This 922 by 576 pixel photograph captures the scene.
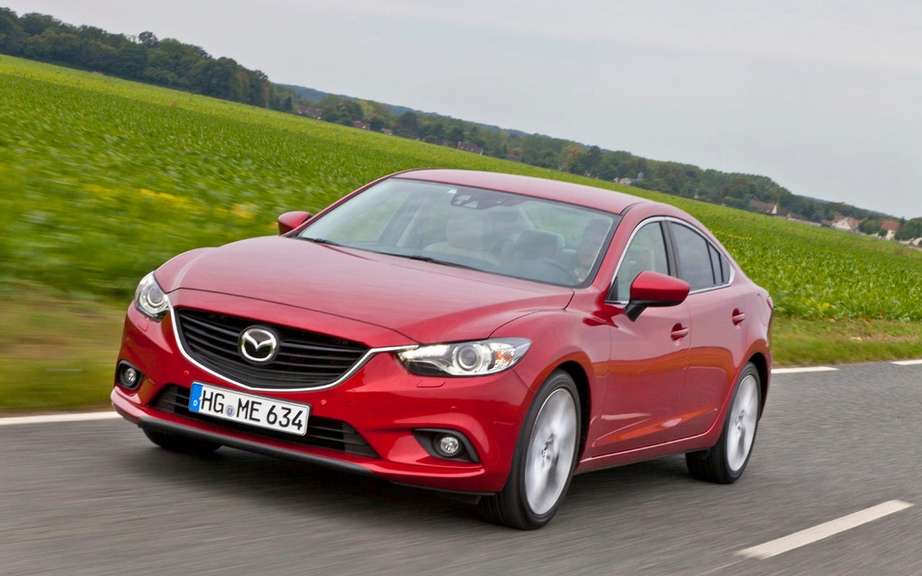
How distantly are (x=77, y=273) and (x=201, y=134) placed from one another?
4438cm

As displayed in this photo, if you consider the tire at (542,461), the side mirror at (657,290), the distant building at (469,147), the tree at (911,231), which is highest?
the side mirror at (657,290)

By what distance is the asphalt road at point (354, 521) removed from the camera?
17.5ft

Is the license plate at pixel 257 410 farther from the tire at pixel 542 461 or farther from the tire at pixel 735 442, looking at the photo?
the tire at pixel 735 442

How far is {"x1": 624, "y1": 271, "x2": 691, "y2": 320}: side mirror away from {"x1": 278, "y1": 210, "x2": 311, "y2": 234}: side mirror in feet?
6.05

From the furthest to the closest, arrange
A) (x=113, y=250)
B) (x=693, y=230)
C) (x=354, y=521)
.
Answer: (x=113, y=250) → (x=693, y=230) → (x=354, y=521)

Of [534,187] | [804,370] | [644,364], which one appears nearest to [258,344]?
[644,364]

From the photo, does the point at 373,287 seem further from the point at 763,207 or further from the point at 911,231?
the point at 763,207

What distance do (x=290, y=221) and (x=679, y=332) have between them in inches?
82.2

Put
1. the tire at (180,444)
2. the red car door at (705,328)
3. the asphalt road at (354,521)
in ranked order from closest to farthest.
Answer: the asphalt road at (354,521), the tire at (180,444), the red car door at (705,328)

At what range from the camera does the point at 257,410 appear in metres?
6.04

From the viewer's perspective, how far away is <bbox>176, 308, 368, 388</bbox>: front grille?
6.00 meters

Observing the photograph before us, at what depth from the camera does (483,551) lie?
6.11m

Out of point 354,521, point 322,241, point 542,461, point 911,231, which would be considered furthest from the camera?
point 911,231

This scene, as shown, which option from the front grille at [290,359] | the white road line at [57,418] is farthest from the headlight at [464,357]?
the white road line at [57,418]
